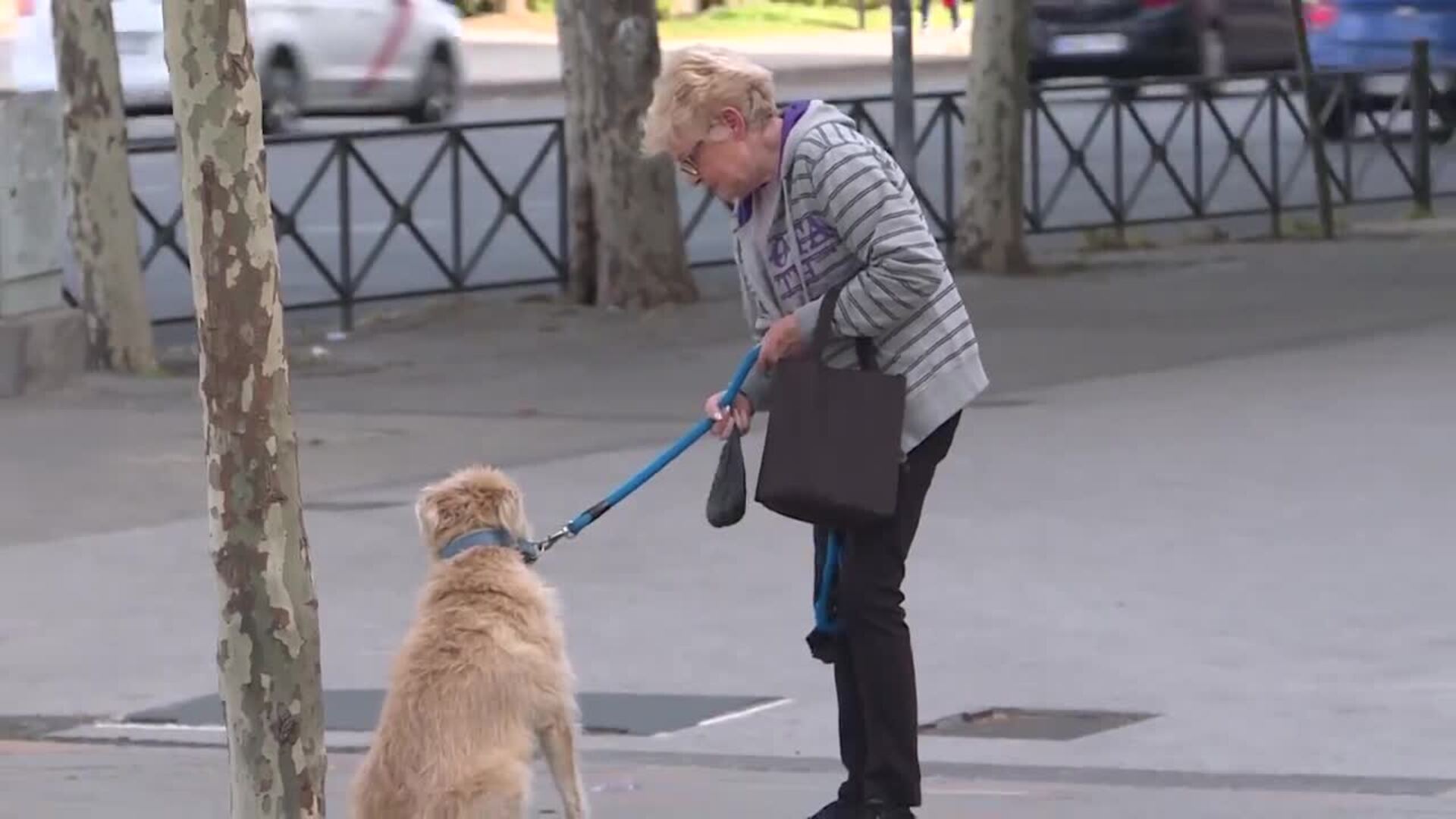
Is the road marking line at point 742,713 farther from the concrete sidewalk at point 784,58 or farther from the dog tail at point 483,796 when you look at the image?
the concrete sidewalk at point 784,58

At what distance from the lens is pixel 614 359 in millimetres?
15289

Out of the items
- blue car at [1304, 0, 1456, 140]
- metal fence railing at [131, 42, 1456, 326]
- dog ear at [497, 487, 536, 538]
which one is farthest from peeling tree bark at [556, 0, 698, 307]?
blue car at [1304, 0, 1456, 140]

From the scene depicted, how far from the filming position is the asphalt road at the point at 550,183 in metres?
17.4

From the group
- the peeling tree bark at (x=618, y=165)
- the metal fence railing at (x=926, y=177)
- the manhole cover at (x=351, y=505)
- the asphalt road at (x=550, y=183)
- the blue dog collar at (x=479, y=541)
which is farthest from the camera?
the asphalt road at (x=550, y=183)

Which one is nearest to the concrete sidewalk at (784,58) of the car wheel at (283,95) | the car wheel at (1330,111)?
the car wheel at (283,95)

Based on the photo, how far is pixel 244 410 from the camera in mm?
5004

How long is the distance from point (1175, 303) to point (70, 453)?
710 cm

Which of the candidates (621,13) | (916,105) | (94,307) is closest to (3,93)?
(94,307)

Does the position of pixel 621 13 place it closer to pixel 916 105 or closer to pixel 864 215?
pixel 916 105

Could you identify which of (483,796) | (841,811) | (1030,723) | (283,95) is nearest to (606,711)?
(1030,723)

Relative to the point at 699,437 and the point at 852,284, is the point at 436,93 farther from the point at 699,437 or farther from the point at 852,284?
the point at 852,284

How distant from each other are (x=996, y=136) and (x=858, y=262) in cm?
1283

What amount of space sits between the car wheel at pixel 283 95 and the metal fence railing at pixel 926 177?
755cm

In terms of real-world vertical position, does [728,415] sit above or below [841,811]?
above
